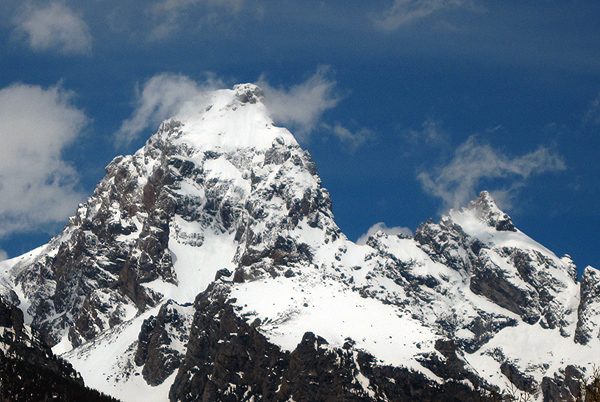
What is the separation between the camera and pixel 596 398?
98312mm

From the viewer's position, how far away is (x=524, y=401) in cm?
10656

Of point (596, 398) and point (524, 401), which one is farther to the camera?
point (524, 401)

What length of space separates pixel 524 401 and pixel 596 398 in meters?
10.1
